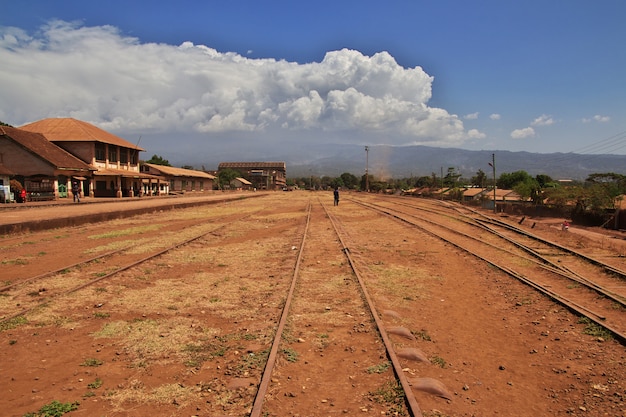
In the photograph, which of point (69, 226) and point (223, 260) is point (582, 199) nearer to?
point (223, 260)

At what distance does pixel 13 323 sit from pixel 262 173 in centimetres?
14469

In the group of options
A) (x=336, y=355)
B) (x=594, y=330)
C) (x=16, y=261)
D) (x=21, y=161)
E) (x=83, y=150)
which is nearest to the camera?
(x=336, y=355)

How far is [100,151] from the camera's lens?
50.2 meters

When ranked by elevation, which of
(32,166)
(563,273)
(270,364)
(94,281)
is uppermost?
(32,166)

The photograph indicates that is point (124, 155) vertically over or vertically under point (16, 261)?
over

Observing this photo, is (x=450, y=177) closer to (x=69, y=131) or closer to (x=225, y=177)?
(x=225, y=177)

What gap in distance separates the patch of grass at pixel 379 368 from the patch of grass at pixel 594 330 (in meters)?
3.60

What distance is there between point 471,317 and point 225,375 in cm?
464

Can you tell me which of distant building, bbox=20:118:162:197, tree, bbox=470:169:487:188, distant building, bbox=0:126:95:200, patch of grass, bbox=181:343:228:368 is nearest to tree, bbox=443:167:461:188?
tree, bbox=470:169:487:188

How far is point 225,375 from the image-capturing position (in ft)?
16.3

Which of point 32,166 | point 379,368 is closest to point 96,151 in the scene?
point 32,166

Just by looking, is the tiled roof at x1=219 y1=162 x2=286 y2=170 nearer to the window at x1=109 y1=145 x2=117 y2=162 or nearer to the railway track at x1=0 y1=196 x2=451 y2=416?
the window at x1=109 y1=145 x2=117 y2=162

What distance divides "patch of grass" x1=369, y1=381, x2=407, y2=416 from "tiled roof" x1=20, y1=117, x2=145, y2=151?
50238 mm

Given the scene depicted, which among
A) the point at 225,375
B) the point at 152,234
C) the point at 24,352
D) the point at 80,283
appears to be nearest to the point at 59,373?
the point at 24,352
